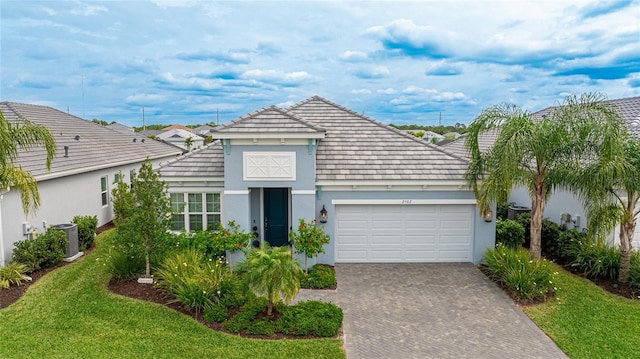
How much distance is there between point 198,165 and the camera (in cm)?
1313

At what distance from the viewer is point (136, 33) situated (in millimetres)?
17953

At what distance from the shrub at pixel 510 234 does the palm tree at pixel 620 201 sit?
9.24 ft

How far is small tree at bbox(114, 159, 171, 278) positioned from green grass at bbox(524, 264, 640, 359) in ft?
31.1

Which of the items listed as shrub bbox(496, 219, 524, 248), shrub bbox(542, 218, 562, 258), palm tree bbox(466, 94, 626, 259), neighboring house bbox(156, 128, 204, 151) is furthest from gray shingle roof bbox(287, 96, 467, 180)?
neighboring house bbox(156, 128, 204, 151)

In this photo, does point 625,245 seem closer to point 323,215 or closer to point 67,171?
point 323,215

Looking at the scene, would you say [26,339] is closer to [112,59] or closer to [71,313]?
[71,313]

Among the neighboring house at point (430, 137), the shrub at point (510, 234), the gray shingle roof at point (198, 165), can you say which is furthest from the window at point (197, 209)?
the neighboring house at point (430, 137)

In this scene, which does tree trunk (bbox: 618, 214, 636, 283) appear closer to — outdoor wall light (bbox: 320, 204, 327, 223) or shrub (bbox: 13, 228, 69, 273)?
outdoor wall light (bbox: 320, 204, 327, 223)

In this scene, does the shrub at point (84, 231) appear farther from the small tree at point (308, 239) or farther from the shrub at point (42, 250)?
the small tree at point (308, 239)

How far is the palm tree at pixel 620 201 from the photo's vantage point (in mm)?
10211

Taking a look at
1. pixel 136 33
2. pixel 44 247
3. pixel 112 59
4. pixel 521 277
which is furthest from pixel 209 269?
pixel 112 59

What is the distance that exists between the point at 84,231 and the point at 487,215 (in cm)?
1391

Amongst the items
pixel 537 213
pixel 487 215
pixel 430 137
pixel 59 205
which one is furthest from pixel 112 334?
pixel 430 137

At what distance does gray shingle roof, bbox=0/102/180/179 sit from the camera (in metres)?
14.7
